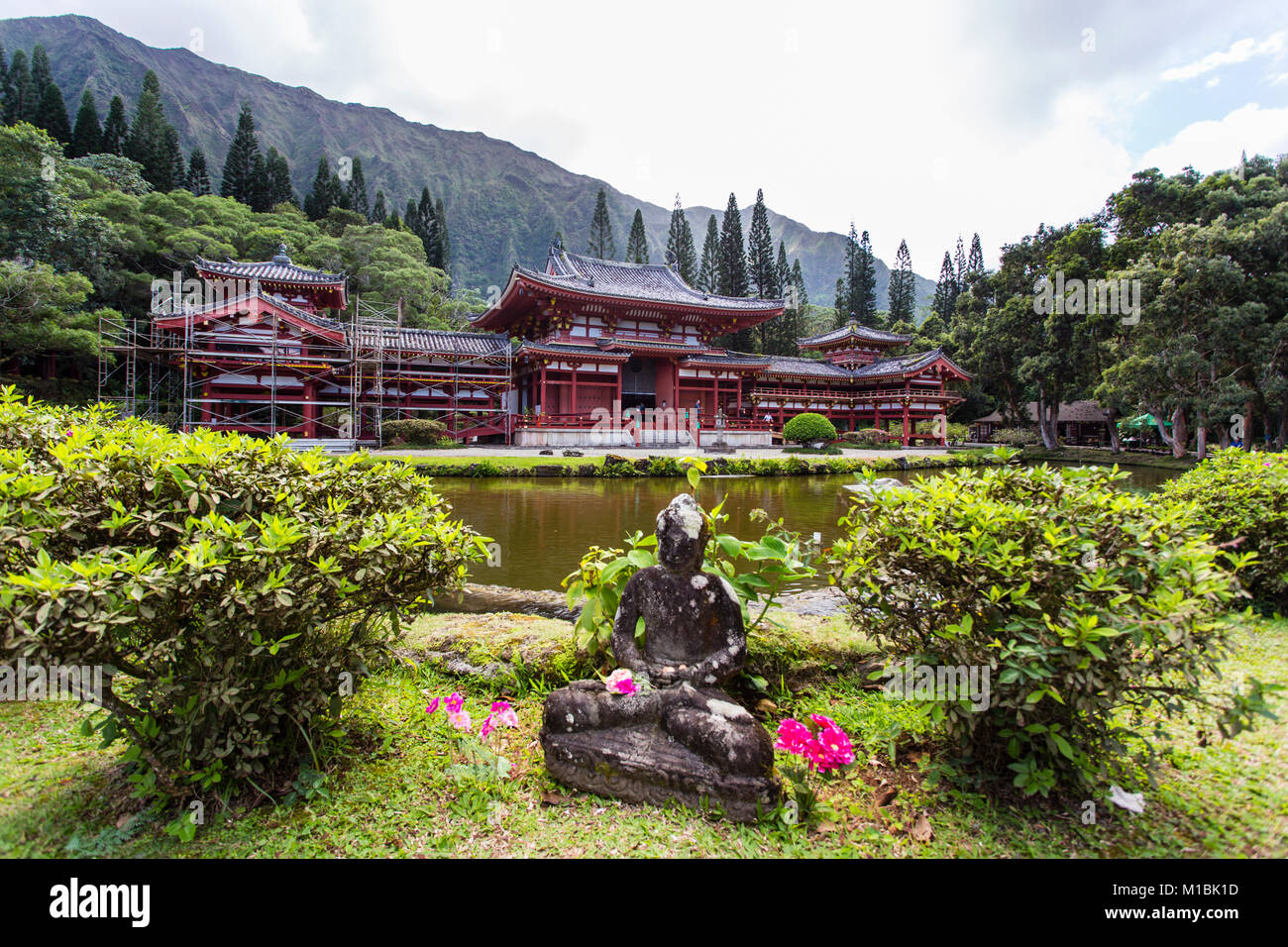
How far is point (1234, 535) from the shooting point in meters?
4.41

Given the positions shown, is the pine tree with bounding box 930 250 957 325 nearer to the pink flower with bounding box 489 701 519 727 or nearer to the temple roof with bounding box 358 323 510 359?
the temple roof with bounding box 358 323 510 359

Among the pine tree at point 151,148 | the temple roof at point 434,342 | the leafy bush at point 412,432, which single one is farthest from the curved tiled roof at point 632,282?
the pine tree at point 151,148

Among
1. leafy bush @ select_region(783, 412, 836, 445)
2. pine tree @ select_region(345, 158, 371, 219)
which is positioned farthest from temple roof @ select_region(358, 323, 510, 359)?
pine tree @ select_region(345, 158, 371, 219)

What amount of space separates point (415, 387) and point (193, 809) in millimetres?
24400

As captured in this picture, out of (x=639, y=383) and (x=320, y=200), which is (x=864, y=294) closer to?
(x=639, y=383)

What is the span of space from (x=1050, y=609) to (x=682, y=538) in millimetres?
1521

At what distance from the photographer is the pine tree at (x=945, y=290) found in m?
55.6

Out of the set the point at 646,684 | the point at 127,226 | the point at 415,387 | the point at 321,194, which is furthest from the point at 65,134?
the point at 646,684

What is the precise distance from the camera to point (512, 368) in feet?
87.7

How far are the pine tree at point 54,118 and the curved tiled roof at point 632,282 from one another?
31721 mm

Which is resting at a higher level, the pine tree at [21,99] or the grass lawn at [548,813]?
the pine tree at [21,99]

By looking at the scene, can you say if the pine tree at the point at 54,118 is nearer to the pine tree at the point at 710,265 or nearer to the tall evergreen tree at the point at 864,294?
the pine tree at the point at 710,265

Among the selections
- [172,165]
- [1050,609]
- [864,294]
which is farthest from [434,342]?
[864,294]
